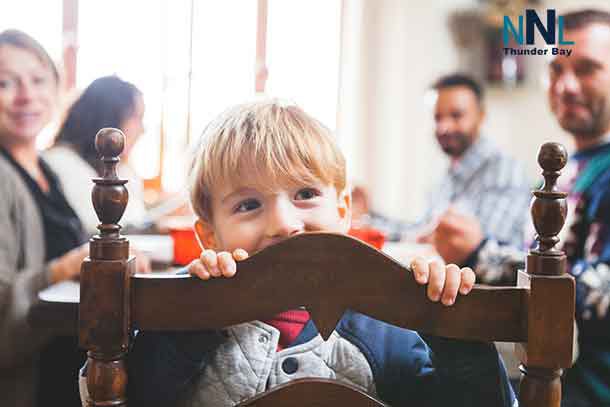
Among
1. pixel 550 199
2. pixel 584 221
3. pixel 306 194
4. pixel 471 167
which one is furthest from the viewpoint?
pixel 471 167

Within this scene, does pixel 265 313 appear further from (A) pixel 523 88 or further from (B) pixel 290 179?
(A) pixel 523 88

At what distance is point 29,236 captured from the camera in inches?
63.0

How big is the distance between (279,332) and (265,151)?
218 millimetres

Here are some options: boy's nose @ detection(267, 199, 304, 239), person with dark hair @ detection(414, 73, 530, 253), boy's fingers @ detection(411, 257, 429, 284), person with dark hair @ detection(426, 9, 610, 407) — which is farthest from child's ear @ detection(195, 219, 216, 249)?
person with dark hair @ detection(414, 73, 530, 253)

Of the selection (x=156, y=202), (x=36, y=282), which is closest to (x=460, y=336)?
(x=36, y=282)

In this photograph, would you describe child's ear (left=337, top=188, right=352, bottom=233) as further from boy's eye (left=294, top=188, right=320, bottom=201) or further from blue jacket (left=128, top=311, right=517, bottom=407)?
blue jacket (left=128, top=311, right=517, bottom=407)

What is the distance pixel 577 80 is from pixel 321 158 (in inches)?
43.4

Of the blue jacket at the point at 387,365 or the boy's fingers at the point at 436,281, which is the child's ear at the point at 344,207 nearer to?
the blue jacket at the point at 387,365

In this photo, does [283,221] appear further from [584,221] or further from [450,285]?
[584,221]

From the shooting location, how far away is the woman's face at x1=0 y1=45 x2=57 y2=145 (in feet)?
5.38

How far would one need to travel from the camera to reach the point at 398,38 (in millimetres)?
3799

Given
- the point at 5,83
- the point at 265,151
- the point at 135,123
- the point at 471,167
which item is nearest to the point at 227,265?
the point at 265,151

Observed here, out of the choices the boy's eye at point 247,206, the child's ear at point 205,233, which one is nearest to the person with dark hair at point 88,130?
the child's ear at point 205,233

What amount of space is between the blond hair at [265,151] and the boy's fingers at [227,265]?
0.21 m
